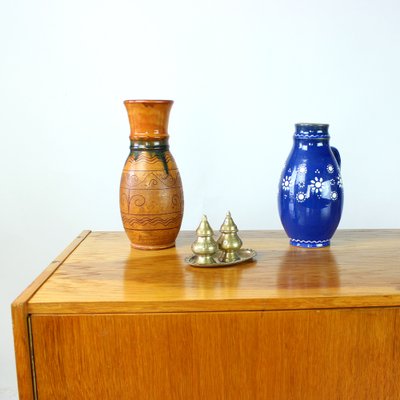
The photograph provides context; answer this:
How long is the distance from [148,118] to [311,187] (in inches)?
11.6

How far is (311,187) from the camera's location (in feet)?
3.01

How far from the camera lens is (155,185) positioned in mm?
918

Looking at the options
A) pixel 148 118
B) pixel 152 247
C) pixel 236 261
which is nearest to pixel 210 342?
pixel 236 261

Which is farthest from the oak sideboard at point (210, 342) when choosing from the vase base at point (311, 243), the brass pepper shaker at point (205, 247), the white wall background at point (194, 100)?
the white wall background at point (194, 100)

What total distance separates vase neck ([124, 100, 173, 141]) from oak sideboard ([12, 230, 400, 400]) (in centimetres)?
29

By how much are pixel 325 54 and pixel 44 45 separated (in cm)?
64

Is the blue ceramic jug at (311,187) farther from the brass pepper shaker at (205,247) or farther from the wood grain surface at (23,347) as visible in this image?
the wood grain surface at (23,347)

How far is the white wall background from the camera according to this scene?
124 cm

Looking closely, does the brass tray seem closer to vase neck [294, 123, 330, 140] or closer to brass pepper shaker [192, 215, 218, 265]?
brass pepper shaker [192, 215, 218, 265]

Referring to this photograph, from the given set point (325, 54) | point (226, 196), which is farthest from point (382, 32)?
point (226, 196)

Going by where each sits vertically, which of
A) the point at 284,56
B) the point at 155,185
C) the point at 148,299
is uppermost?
the point at 284,56

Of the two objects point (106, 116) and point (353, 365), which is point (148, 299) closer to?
point (353, 365)

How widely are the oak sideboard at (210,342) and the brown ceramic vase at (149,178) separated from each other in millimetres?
192

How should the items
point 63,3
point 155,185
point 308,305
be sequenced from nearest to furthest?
point 308,305 < point 155,185 < point 63,3
